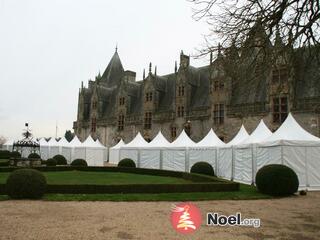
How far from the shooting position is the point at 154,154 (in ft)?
86.1

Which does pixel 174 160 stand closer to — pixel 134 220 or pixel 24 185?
pixel 24 185

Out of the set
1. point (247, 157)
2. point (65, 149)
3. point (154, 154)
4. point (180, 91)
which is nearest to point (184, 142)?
point (154, 154)

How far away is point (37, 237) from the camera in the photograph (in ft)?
21.0

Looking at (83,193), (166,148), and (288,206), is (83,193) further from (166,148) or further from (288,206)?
(166,148)

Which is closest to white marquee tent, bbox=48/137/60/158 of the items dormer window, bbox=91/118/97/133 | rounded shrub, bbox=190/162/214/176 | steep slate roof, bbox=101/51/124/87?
dormer window, bbox=91/118/97/133

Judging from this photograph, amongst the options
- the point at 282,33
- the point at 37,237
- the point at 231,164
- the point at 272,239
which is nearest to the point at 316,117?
the point at 231,164

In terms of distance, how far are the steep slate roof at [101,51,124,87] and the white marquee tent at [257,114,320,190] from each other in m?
35.3

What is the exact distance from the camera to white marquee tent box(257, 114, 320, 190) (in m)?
15.4

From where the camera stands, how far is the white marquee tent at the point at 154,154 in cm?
2572

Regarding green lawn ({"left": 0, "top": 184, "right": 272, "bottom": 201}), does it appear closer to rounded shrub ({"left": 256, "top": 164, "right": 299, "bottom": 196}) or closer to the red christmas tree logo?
rounded shrub ({"left": 256, "top": 164, "right": 299, "bottom": 196})

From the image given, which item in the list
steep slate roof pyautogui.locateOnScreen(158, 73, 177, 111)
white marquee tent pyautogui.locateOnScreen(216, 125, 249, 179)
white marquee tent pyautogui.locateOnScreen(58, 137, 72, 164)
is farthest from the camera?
steep slate roof pyautogui.locateOnScreen(158, 73, 177, 111)

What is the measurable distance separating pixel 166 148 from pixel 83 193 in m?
12.7

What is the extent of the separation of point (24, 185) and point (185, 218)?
17.2ft

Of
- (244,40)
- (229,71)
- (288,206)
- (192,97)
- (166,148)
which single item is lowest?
(288,206)
